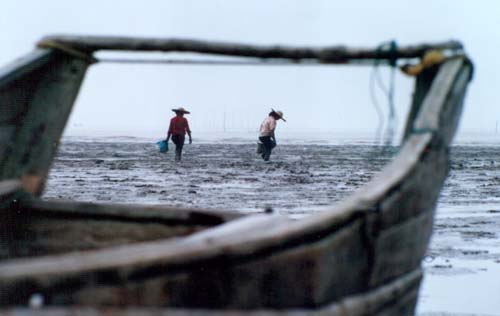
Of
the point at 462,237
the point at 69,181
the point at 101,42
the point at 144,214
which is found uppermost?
the point at 101,42

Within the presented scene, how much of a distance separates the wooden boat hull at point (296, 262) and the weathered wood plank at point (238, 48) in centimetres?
18

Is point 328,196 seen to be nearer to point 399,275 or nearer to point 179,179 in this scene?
point 179,179

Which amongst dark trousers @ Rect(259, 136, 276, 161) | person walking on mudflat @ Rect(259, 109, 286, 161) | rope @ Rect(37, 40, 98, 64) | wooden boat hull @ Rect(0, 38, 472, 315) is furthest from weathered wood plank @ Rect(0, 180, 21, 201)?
dark trousers @ Rect(259, 136, 276, 161)

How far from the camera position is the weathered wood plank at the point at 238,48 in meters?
→ 3.53

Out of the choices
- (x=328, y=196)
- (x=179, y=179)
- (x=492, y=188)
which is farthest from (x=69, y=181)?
(x=492, y=188)

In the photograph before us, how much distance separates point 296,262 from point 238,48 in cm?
154

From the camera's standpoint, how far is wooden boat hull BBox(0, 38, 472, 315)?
6.67 feet

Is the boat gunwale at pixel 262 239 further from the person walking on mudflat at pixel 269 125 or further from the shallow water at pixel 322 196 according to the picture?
the person walking on mudflat at pixel 269 125

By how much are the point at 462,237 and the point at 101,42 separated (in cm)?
679

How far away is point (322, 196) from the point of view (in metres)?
14.4

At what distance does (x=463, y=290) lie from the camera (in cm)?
687

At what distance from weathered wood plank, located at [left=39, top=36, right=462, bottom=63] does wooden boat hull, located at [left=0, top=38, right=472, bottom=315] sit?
18cm

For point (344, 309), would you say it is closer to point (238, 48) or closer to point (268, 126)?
point (238, 48)

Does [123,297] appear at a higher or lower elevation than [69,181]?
higher
